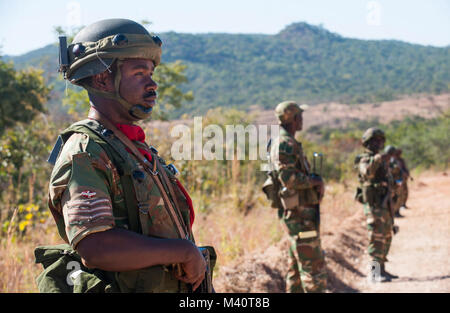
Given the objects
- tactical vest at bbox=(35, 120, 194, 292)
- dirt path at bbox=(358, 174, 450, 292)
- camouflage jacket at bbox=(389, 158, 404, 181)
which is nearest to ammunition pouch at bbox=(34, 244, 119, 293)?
tactical vest at bbox=(35, 120, 194, 292)

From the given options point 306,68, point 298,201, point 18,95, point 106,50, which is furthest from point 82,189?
point 306,68

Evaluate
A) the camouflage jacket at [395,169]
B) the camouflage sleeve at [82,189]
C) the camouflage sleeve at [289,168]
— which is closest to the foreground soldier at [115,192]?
the camouflage sleeve at [82,189]

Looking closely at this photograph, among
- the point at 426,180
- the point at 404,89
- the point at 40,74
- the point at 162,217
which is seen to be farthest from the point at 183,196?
the point at 404,89

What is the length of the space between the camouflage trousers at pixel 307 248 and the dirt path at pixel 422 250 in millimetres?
1683

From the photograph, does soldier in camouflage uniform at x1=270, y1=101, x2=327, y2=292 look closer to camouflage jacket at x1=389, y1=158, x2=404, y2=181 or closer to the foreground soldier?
the foreground soldier

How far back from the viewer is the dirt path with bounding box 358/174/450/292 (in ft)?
19.9

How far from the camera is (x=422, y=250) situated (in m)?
7.95

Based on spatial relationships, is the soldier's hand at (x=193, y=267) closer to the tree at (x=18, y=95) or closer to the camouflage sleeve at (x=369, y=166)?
the camouflage sleeve at (x=369, y=166)

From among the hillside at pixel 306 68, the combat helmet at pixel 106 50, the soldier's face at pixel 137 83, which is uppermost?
the hillside at pixel 306 68

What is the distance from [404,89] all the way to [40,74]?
323 feet

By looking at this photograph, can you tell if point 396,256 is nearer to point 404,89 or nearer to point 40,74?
point 40,74

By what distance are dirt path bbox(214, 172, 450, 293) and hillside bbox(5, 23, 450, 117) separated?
2886 inches

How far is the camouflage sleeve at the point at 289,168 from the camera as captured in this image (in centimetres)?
460

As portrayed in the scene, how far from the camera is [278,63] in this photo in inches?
4764
